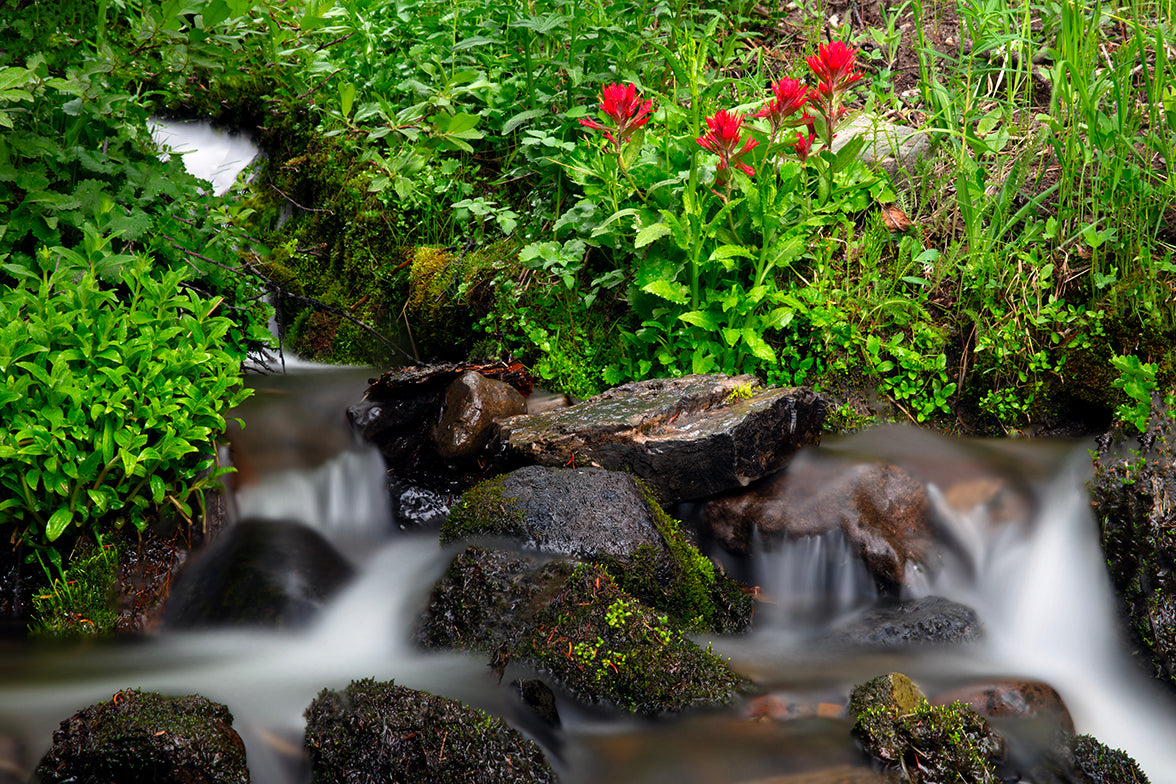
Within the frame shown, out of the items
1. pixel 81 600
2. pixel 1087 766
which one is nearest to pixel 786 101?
pixel 1087 766

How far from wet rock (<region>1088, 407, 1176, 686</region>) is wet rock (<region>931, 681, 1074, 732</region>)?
1.79ft

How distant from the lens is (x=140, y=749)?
7.75 feet

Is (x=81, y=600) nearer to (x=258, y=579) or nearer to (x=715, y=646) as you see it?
(x=258, y=579)

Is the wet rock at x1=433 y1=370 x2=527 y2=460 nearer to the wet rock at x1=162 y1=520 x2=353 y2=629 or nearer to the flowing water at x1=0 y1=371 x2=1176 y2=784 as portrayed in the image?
the flowing water at x1=0 y1=371 x2=1176 y2=784

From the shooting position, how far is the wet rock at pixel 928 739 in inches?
99.2

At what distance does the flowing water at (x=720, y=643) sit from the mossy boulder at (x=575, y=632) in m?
0.09

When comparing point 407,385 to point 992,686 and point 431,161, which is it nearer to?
point 431,161

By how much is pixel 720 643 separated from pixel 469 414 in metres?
1.65

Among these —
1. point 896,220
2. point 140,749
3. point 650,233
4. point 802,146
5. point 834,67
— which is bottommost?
point 140,749

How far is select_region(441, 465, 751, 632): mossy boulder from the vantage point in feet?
10.8

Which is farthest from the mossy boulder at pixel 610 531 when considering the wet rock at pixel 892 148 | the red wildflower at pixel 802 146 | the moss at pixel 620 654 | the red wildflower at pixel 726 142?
the wet rock at pixel 892 148

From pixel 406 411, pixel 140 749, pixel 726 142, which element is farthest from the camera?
pixel 406 411

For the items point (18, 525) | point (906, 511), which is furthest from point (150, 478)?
point (906, 511)

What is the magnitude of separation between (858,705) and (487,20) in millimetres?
4670
